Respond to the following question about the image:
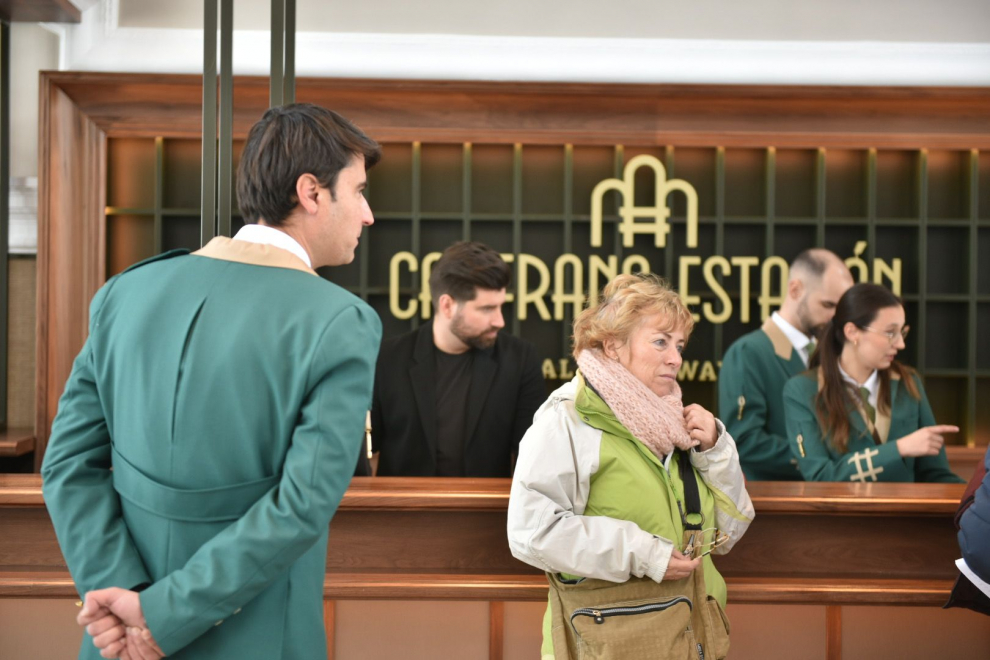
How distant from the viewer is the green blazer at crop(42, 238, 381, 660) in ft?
3.70

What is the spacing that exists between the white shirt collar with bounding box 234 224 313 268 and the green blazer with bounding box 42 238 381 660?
18 millimetres

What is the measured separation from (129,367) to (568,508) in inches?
32.0

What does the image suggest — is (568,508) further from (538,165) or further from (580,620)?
(538,165)

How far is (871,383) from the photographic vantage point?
2.71m

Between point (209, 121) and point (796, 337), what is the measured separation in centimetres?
248

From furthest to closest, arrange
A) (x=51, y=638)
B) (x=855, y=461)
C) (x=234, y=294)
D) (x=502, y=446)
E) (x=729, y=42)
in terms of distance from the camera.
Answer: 1. (x=729, y=42)
2. (x=502, y=446)
3. (x=855, y=461)
4. (x=51, y=638)
5. (x=234, y=294)

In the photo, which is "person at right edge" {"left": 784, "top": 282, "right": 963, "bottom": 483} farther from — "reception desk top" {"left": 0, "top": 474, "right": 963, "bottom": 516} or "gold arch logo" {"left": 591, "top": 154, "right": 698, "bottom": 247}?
"gold arch logo" {"left": 591, "top": 154, "right": 698, "bottom": 247}

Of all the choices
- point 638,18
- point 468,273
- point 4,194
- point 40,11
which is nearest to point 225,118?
point 468,273

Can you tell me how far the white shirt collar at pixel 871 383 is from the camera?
2.68 meters

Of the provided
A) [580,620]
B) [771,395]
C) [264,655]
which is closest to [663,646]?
[580,620]

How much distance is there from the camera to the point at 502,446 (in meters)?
2.89

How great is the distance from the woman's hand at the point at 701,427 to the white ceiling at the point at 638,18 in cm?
350

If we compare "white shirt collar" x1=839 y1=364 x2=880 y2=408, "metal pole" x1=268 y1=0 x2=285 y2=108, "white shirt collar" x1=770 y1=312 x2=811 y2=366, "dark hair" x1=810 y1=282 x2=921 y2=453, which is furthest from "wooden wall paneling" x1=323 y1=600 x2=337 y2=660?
"white shirt collar" x1=770 y1=312 x2=811 y2=366

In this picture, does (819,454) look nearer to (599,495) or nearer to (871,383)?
(871,383)
